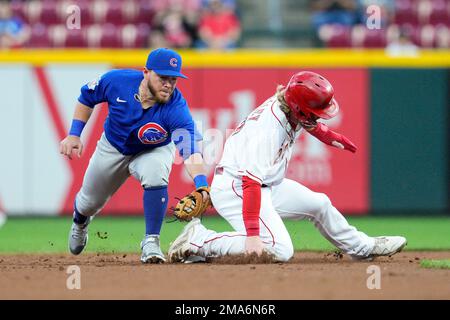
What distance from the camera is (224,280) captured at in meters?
6.01

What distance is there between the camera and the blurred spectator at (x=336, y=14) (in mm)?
14242

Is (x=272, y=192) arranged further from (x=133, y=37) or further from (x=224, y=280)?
(x=133, y=37)

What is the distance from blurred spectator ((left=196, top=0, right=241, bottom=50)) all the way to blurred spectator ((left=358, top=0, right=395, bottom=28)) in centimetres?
192

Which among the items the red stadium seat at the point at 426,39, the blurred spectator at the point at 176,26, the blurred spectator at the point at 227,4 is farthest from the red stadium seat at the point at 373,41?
the blurred spectator at the point at 176,26

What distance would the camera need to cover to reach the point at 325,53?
512 inches

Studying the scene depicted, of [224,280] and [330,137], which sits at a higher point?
[330,137]

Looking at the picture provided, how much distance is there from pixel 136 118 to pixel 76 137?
1.56ft

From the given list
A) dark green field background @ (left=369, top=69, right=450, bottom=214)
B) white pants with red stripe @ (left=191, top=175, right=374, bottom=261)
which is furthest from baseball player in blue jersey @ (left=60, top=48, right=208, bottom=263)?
dark green field background @ (left=369, top=69, right=450, bottom=214)

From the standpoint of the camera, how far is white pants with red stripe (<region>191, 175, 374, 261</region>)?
695 centimetres

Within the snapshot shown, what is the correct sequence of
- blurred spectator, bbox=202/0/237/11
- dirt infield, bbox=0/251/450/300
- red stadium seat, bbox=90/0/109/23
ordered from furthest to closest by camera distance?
red stadium seat, bbox=90/0/109/23 → blurred spectator, bbox=202/0/237/11 → dirt infield, bbox=0/251/450/300

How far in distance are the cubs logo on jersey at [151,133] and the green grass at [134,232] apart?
3.40 feet

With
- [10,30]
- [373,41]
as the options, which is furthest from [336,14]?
[10,30]

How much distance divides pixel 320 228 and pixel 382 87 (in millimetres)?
6220

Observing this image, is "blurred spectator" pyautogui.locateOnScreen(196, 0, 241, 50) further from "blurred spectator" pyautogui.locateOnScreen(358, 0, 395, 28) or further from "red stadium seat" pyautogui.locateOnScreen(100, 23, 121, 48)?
"blurred spectator" pyautogui.locateOnScreen(358, 0, 395, 28)
